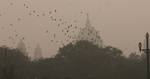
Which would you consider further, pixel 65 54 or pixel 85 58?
pixel 65 54

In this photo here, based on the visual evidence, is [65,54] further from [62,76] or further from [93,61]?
[62,76]

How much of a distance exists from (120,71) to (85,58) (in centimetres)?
1327

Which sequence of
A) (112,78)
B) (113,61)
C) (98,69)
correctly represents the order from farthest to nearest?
(113,61) → (98,69) → (112,78)

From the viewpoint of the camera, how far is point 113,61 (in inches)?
4067

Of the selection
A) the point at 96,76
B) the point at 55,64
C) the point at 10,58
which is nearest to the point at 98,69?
the point at 96,76

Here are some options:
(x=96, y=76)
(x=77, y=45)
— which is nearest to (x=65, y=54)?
(x=77, y=45)

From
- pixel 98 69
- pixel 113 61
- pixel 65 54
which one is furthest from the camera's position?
pixel 65 54

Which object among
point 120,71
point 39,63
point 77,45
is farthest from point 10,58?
point 120,71

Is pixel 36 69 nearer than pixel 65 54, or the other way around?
pixel 36 69

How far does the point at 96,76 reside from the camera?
3595 inches

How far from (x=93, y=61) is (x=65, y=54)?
10.2 m

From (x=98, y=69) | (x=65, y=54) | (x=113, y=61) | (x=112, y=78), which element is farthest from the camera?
(x=65, y=54)

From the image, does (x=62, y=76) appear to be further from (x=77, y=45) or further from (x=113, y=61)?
(x=77, y=45)

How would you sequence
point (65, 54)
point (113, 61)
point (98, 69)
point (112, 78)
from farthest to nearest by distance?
point (65, 54)
point (113, 61)
point (98, 69)
point (112, 78)
